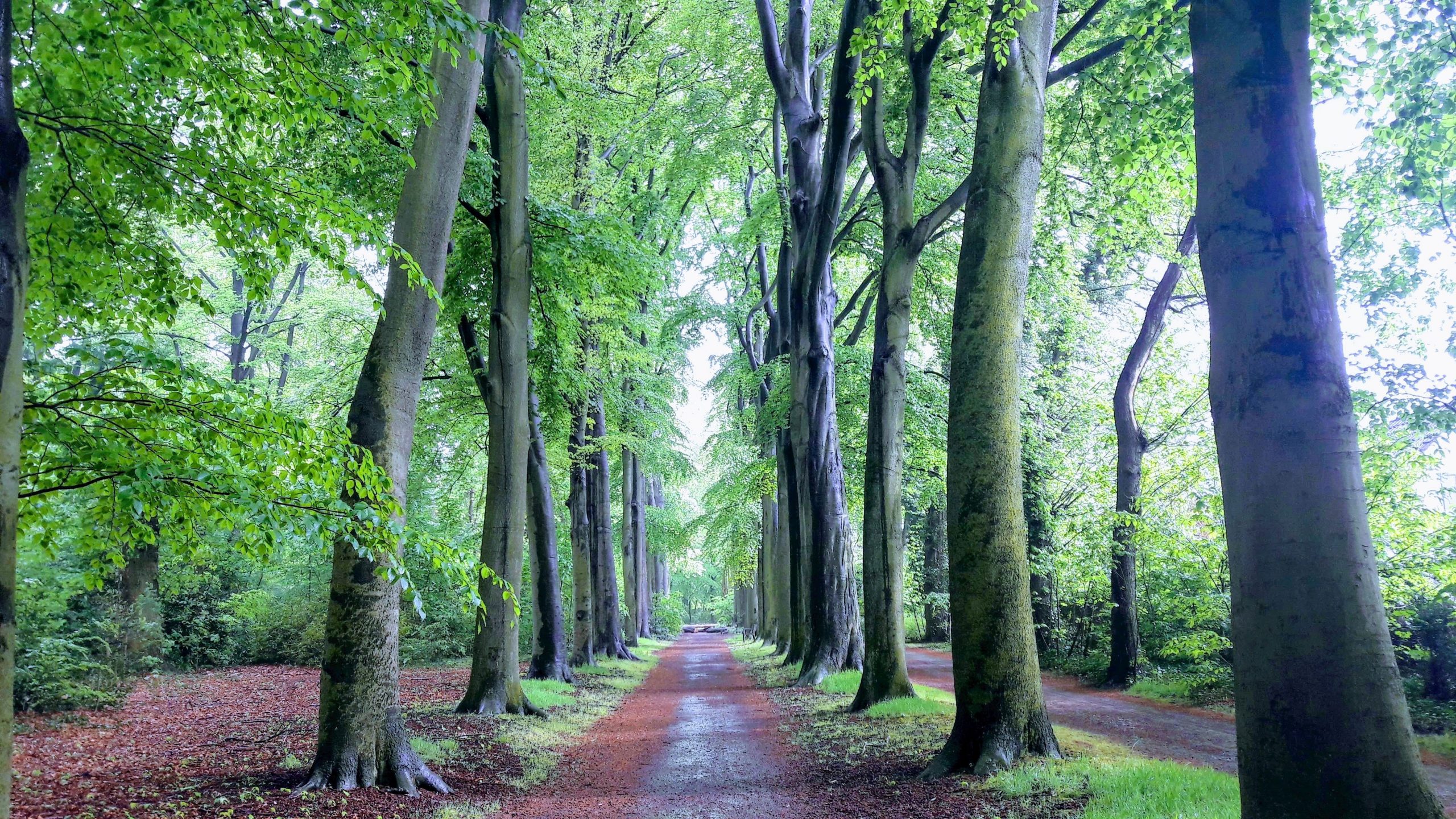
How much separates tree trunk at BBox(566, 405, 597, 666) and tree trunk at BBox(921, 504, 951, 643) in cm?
1185

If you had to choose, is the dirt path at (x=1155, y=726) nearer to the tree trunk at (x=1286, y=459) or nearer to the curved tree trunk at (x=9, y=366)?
the tree trunk at (x=1286, y=459)

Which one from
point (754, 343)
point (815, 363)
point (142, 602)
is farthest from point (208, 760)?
point (754, 343)

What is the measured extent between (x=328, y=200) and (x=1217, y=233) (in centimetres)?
447

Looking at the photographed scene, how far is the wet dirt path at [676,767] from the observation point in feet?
21.5

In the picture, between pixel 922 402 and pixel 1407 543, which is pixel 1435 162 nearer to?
pixel 1407 543

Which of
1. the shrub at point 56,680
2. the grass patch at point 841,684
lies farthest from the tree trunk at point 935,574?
the shrub at point 56,680

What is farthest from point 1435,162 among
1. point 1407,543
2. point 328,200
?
point 328,200

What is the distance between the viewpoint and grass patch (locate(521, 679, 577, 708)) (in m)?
11.8

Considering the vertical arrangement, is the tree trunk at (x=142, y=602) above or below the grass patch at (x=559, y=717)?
above

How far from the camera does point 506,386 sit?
34.9 ft

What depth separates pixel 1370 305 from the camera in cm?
1279

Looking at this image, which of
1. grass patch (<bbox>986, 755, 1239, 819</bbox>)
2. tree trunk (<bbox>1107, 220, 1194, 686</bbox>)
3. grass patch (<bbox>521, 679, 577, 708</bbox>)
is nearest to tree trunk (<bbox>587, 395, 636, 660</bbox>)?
grass patch (<bbox>521, 679, 577, 708</bbox>)

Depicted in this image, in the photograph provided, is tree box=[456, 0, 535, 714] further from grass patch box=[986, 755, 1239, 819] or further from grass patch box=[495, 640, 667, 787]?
grass patch box=[986, 755, 1239, 819]

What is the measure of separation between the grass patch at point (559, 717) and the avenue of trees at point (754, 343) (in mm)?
613
